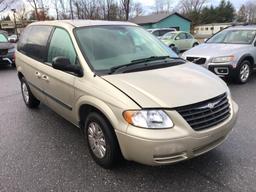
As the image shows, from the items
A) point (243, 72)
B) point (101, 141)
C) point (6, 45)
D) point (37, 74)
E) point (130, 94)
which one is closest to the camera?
point (130, 94)

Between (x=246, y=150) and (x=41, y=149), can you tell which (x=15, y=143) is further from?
(x=246, y=150)

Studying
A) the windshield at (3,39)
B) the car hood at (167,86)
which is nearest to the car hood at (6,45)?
the windshield at (3,39)

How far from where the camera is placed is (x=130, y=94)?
288 cm

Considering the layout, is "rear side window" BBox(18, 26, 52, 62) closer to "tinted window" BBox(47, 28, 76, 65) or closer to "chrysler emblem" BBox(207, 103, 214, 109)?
"tinted window" BBox(47, 28, 76, 65)

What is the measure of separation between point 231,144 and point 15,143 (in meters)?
3.13

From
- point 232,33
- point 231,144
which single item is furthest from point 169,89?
point 232,33

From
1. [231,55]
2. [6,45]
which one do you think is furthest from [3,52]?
[231,55]

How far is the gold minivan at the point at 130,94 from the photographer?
275 cm

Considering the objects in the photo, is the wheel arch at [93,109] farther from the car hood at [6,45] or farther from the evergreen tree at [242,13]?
the evergreen tree at [242,13]

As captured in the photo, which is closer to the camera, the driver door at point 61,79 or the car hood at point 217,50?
the driver door at point 61,79

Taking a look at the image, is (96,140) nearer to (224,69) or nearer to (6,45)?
(224,69)

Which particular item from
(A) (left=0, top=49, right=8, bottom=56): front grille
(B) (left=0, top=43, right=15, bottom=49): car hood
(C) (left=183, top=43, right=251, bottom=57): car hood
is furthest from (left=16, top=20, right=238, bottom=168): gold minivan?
(B) (left=0, top=43, right=15, bottom=49): car hood

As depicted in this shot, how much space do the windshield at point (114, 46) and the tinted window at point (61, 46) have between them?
170 millimetres

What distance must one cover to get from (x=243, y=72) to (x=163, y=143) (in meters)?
5.60
